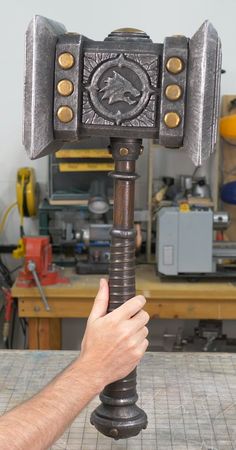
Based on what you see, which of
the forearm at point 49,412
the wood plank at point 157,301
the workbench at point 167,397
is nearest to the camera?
the forearm at point 49,412

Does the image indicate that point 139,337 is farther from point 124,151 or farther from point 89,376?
point 124,151

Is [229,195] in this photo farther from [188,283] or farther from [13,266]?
[13,266]

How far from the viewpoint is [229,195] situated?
2.98 meters

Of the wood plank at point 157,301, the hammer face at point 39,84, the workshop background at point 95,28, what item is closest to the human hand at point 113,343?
the hammer face at point 39,84

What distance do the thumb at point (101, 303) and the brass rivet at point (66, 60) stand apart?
0.40 m

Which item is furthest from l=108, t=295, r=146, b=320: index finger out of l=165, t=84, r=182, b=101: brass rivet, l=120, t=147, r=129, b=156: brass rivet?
l=165, t=84, r=182, b=101: brass rivet

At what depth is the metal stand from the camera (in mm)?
1279

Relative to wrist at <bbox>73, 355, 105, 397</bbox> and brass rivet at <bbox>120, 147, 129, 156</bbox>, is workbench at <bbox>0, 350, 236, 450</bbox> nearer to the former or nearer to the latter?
wrist at <bbox>73, 355, 105, 397</bbox>

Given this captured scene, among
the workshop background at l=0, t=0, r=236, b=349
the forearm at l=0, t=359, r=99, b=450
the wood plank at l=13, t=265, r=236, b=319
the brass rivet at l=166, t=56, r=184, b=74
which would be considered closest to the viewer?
the forearm at l=0, t=359, r=99, b=450

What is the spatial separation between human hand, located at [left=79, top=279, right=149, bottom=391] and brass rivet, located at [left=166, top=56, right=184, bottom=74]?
417 mm

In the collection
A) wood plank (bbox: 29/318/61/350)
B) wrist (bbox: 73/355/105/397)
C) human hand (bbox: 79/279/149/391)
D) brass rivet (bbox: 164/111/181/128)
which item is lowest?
wood plank (bbox: 29/318/61/350)

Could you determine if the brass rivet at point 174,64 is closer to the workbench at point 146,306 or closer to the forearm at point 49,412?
the forearm at point 49,412

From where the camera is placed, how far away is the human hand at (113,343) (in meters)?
1.20

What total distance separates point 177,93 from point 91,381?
20.6 inches
